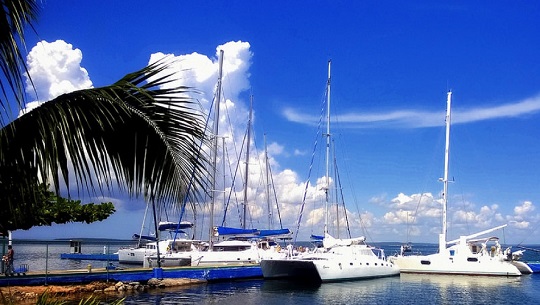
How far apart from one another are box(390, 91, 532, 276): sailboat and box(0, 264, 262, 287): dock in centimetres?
1989

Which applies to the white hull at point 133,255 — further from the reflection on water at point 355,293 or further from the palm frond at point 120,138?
the palm frond at point 120,138

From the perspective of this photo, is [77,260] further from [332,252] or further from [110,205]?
[110,205]

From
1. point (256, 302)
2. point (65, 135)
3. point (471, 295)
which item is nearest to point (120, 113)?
point (65, 135)

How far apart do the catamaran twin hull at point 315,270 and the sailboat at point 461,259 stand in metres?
11.2

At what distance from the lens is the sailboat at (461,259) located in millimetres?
Answer: 54156

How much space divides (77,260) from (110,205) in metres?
53.4

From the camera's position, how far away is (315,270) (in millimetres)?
44031

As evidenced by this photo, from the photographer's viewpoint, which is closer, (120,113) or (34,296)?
(120,113)

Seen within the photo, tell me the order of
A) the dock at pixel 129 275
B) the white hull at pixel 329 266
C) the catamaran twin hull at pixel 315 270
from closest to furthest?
the dock at pixel 129 275 → the catamaran twin hull at pixel 315 270 → the white hull at pixel 329 266

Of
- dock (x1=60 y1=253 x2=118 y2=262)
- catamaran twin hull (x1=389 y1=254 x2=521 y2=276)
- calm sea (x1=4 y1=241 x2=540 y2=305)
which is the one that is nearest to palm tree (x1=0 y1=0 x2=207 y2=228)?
calm sea (x1=4 y1=241 x2=540 y2=305)

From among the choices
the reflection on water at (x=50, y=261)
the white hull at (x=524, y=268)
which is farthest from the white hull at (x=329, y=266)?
the white hull at (x=524, y=268)

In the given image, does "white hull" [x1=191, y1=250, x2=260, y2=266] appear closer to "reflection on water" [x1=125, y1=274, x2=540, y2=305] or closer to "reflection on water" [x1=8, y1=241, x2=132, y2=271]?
"reflection on water" [x1=125, y1=274, x2=540, y2=305]

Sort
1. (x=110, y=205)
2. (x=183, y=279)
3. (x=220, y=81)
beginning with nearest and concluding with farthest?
(x=110, y=205) < (x=183, y=279) < (x=220, y=81)

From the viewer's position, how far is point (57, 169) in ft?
17.9
